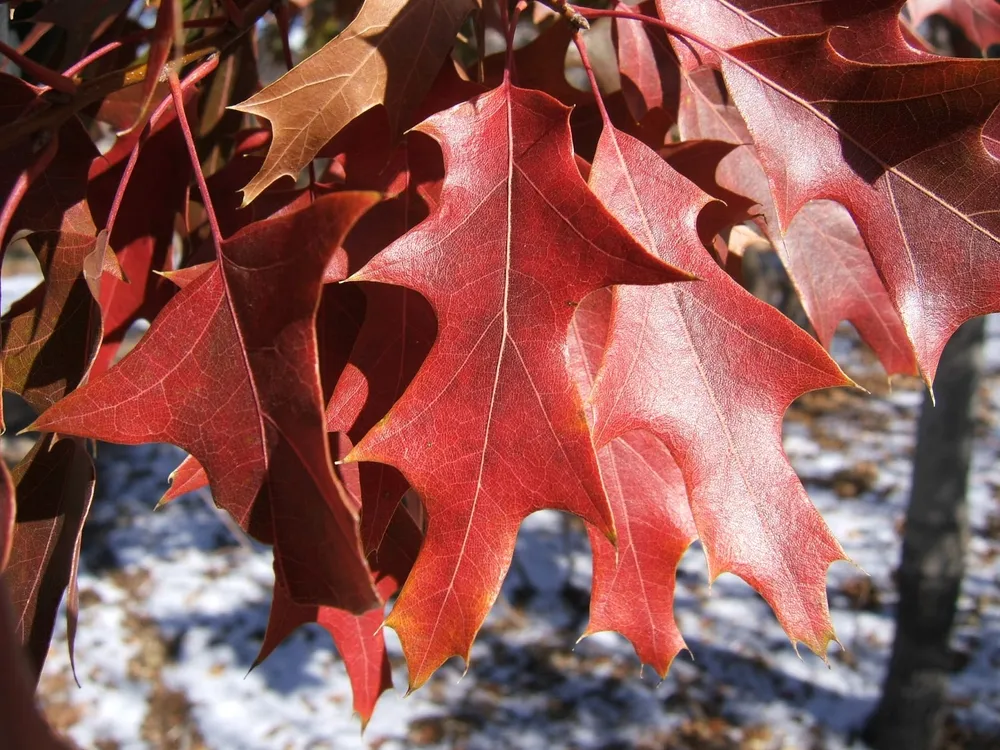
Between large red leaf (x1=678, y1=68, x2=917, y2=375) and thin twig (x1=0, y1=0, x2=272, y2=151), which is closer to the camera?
thin twig (x1=0, y1=0, x2=272, y2=151)

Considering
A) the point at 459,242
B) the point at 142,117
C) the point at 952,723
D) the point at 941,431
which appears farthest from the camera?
the point at 952,723

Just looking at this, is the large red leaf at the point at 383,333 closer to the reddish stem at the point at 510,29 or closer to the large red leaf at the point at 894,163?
the reddish stem at the point at 510,29

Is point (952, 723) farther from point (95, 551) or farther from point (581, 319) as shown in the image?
point (95, 551)

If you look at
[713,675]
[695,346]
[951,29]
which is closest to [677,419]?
[695,346]

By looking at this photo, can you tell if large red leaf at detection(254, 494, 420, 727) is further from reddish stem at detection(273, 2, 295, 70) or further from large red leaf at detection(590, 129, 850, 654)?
reddish stem at detection(273, 2, 295, 70)

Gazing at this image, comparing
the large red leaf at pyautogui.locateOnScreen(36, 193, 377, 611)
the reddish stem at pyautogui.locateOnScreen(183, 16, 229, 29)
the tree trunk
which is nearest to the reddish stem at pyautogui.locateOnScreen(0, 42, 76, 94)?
the reddish stem at pyautogui.locateOnScreen(183, 16, 229, 29)

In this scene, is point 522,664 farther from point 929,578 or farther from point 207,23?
point 207,23
